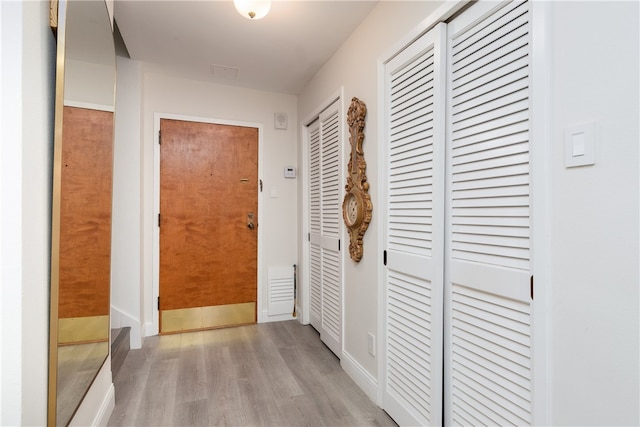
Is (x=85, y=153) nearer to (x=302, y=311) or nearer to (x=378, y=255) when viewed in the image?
(x=378, y=255)

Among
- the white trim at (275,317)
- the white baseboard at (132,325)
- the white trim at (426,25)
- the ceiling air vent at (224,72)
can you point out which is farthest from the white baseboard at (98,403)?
the ceiling air vent at (224,72)

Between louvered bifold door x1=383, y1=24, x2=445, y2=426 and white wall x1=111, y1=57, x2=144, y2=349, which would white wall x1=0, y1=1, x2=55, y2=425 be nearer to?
louvered bifold door x1=383, y1=24, x2=445, y2=426

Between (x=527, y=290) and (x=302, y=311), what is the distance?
2558 mm

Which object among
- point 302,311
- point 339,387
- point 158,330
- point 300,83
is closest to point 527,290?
point 339,387

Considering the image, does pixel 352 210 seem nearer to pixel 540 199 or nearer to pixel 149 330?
pixel 540 199

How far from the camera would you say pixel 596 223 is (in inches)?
35.0

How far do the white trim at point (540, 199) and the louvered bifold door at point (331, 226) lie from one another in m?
1.55

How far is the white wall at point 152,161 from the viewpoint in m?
2.73

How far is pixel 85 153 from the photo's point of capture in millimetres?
1386

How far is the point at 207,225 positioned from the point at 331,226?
1294 mm

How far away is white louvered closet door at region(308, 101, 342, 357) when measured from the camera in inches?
104

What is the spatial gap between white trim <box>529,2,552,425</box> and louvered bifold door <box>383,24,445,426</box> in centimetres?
47

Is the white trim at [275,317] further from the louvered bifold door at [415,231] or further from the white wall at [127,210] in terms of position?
the louvered bifold door at [415,231]

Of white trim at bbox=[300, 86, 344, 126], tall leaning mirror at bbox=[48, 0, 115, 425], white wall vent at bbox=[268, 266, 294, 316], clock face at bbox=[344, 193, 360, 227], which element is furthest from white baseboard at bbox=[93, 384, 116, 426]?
white trim at bbox=[300, 86, 344, 126]
